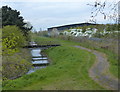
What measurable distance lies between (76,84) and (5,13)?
1622cm

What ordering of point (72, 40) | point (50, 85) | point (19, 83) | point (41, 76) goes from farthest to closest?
point (72, 40) < point (41, 76) < point (19, 83) < point (50, 85)

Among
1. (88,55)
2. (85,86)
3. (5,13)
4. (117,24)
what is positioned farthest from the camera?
(5,13)

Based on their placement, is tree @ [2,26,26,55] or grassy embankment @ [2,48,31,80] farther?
grassy embankment @ [2,48,31,80]

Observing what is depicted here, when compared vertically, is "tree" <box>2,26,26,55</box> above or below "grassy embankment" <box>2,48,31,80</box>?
above

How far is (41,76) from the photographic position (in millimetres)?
10844

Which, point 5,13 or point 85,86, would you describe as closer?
point 85,86

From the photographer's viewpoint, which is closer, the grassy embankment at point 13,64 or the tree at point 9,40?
the tree at point 9,40

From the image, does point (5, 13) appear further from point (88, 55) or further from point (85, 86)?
point (85, 86)

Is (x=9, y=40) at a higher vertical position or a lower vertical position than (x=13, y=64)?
higher

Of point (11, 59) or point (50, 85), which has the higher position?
point (11, 59)

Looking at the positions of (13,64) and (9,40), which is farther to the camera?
(13,64)

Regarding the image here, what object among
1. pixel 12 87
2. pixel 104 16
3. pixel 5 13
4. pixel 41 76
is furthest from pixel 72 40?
pixel 104 16

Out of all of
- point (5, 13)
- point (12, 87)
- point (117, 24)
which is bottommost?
point (12, 87)

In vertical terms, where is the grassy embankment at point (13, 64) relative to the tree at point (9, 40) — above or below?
below
